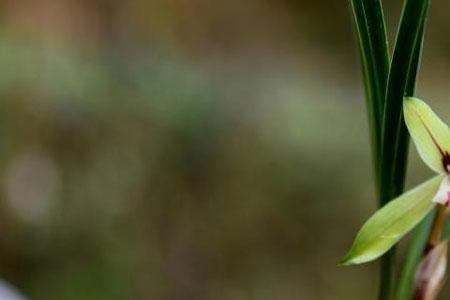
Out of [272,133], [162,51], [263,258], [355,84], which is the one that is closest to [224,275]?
[263,258]

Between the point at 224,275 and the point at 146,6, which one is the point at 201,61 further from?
the point at 224,275

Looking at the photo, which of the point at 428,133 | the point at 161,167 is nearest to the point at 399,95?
the point at 428,133

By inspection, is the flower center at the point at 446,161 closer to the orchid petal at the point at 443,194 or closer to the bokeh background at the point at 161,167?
the orchid petal at the point at 443,194

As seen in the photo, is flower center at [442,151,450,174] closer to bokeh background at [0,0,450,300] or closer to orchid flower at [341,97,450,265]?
orchid flower at [341,97,450,265]

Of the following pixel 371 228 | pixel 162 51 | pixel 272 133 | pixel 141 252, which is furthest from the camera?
pixel 162 51

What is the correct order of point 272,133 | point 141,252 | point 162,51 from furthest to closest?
point 162,51
point 272,133
point 141,252

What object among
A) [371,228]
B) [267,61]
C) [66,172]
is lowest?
[66,172]

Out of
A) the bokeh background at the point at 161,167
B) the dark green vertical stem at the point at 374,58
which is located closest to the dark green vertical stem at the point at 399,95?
the dark green vertical stem at the point at 374,58
